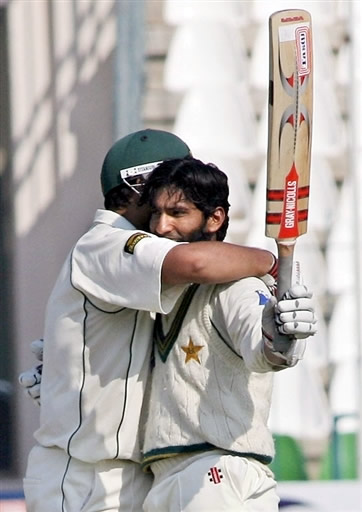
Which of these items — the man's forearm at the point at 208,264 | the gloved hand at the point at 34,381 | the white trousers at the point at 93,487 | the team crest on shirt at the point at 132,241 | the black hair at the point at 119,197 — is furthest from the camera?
the gloved hand at the point at 34,381

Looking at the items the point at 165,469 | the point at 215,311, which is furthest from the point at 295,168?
the point at 165,469

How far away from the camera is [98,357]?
354 cm

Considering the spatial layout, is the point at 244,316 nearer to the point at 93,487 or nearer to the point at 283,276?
the point at 283,276

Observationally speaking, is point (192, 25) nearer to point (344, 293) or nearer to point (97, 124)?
point (97, 124)

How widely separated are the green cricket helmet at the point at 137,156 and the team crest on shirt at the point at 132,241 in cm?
21

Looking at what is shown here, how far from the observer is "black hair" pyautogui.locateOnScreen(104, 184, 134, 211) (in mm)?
3635

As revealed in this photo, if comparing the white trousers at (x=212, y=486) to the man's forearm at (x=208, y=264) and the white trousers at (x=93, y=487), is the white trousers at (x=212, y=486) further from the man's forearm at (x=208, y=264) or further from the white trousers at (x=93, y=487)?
the man's forearm at (x=208, y=264)

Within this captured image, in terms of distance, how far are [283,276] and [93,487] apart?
79 cm

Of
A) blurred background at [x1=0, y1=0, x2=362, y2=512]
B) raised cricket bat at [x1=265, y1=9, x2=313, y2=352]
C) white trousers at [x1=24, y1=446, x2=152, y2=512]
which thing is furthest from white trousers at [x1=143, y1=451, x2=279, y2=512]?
blurred background at [x1=0, y1=0, x2=362, y2=512]

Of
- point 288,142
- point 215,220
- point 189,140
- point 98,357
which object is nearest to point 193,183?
point 215,220

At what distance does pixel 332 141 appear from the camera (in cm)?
712

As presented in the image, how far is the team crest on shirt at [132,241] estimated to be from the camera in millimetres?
3385

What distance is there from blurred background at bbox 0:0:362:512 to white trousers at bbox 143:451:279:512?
11.5 ft

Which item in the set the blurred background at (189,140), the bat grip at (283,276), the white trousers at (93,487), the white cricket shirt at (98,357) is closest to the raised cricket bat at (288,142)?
the bat grip at (283,276)
